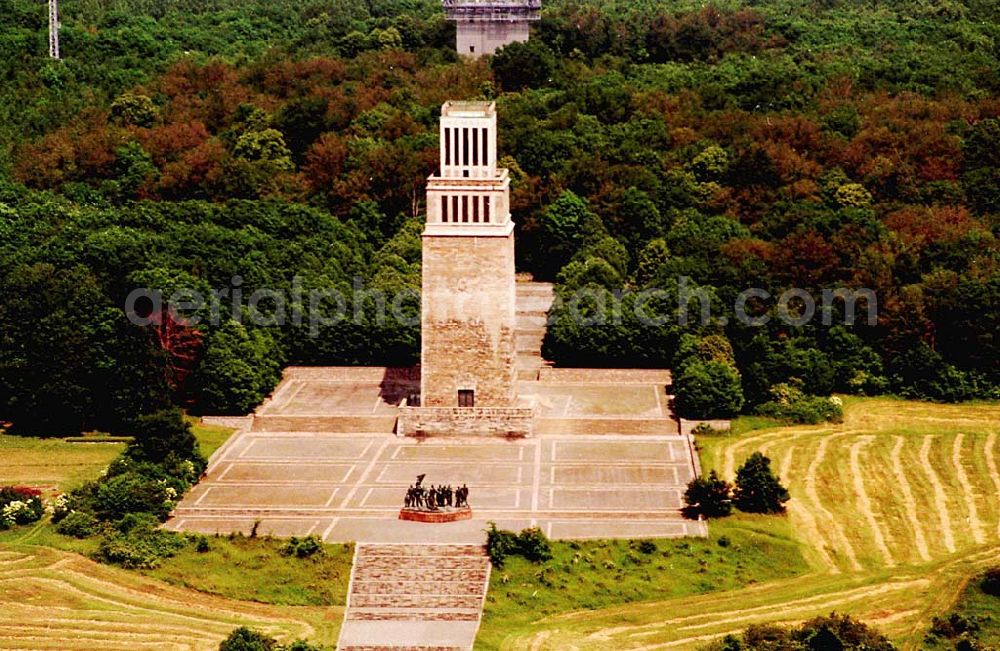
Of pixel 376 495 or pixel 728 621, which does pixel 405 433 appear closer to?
pixel 376 495

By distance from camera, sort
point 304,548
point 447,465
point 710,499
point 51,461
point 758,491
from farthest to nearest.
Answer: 1. point 51,461
2. point 447,465
3. point 758,491
4. point 710,499
5. point 304,548

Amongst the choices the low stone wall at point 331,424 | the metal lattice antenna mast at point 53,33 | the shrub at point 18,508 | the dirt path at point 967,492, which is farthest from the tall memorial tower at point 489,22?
the shrub at point 18,508

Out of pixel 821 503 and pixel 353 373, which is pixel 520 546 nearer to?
pixel 821 503

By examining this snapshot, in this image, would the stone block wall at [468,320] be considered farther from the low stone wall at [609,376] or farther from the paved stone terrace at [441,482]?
the low stone wall at [609,376]

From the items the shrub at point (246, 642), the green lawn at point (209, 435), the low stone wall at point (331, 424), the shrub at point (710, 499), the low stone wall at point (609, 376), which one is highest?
the low stone wall at point (609, 376)

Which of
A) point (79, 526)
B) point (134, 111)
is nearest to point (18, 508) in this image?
point (79, 526)

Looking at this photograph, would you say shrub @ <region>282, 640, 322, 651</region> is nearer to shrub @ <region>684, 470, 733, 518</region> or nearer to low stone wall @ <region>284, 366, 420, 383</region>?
shrub @ <region>684, 470, 733, 518</region>

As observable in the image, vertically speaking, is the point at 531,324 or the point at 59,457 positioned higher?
the point at 531,324

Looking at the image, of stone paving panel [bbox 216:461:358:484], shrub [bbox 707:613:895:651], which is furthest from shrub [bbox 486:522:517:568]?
stone paving panel [bbox 216:461:358:484]

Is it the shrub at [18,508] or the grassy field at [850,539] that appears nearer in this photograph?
the grassy field at [850,539]
